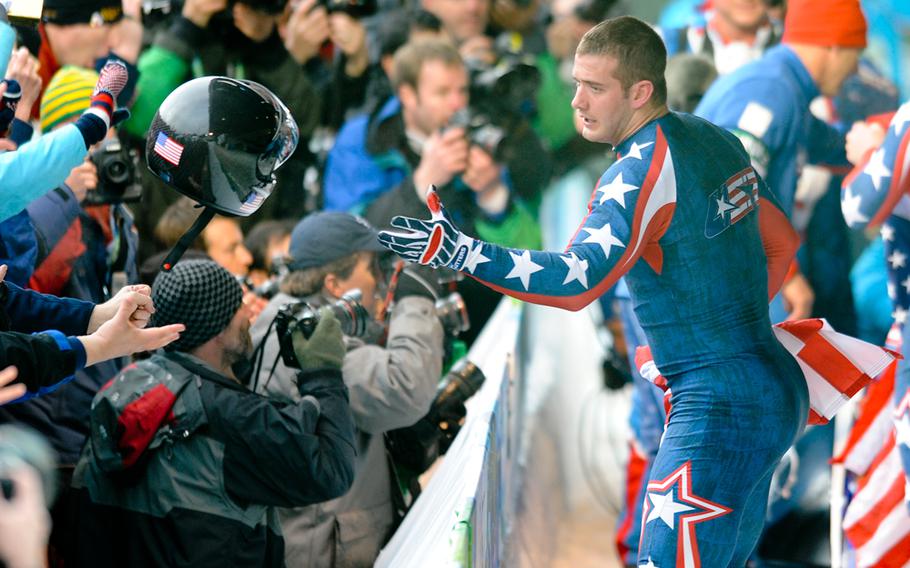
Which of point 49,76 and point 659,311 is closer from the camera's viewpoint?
point 659,311

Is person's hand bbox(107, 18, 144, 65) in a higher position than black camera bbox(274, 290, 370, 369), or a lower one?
higher

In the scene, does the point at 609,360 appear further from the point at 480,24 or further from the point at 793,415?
A: the point at 793,415

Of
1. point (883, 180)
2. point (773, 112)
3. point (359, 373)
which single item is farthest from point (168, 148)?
point (773, 112)

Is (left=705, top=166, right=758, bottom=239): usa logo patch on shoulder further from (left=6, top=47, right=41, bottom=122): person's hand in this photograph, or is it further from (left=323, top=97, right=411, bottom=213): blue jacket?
(left=323, top=97, right=411, bottom=213): blue jacket

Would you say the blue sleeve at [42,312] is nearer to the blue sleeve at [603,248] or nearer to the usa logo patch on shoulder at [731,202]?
the blue sleeve at [603,248]

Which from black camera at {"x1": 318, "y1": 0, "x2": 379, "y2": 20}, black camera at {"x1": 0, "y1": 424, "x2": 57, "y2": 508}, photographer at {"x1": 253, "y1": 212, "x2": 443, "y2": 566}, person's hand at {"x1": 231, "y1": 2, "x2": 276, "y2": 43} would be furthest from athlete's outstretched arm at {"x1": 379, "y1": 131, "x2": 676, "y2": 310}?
black camera at {"x1": 318, "y1": 0, "x2": 379, "y2": 20}

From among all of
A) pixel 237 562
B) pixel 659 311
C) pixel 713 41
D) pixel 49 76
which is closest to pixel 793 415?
pixel 659 311

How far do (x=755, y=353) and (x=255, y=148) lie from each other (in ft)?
4.63

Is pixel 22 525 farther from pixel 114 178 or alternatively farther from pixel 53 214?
pixel 114 178

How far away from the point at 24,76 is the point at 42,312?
2.63 feet

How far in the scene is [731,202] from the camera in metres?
3.58

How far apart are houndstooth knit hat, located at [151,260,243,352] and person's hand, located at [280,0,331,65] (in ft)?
11.3

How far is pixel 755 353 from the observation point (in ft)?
11.8

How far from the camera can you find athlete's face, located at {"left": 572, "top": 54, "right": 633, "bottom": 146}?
356 centimetres
